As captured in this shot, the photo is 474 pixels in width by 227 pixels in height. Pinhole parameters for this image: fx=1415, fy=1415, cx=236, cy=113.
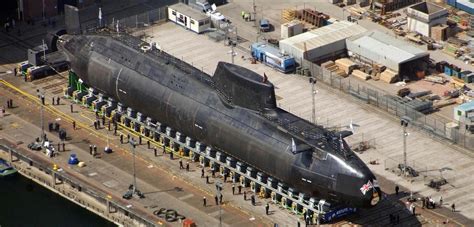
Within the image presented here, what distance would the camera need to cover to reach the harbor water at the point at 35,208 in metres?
181

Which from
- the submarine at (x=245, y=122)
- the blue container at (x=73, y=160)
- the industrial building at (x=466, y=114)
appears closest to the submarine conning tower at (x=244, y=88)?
the submarine at (x=245, y=122)

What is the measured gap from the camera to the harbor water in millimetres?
180750

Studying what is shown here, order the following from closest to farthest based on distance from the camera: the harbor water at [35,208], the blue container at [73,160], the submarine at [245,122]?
the submarine at [245,122]
the harbor water at [35,208]
the blue container at [73,160]

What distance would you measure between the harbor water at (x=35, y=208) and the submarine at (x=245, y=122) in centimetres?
1834

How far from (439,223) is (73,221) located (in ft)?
152

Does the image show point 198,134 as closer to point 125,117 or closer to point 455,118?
point 125,117

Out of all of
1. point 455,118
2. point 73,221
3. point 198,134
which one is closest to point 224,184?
→ point 198,134

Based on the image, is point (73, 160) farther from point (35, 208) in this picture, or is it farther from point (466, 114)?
point (466, 114)

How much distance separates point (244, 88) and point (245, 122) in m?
4.35

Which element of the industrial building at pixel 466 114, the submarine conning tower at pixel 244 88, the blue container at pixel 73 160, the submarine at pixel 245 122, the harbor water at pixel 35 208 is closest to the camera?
the submarine at pixel 245 122

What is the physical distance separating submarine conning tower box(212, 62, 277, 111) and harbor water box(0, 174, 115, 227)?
22.8 meters

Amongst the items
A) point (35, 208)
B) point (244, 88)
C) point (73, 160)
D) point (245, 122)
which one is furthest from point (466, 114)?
point (35, 208)

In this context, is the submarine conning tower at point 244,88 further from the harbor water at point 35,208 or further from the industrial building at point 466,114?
the industrial building at point 466,114

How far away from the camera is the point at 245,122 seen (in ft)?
591
